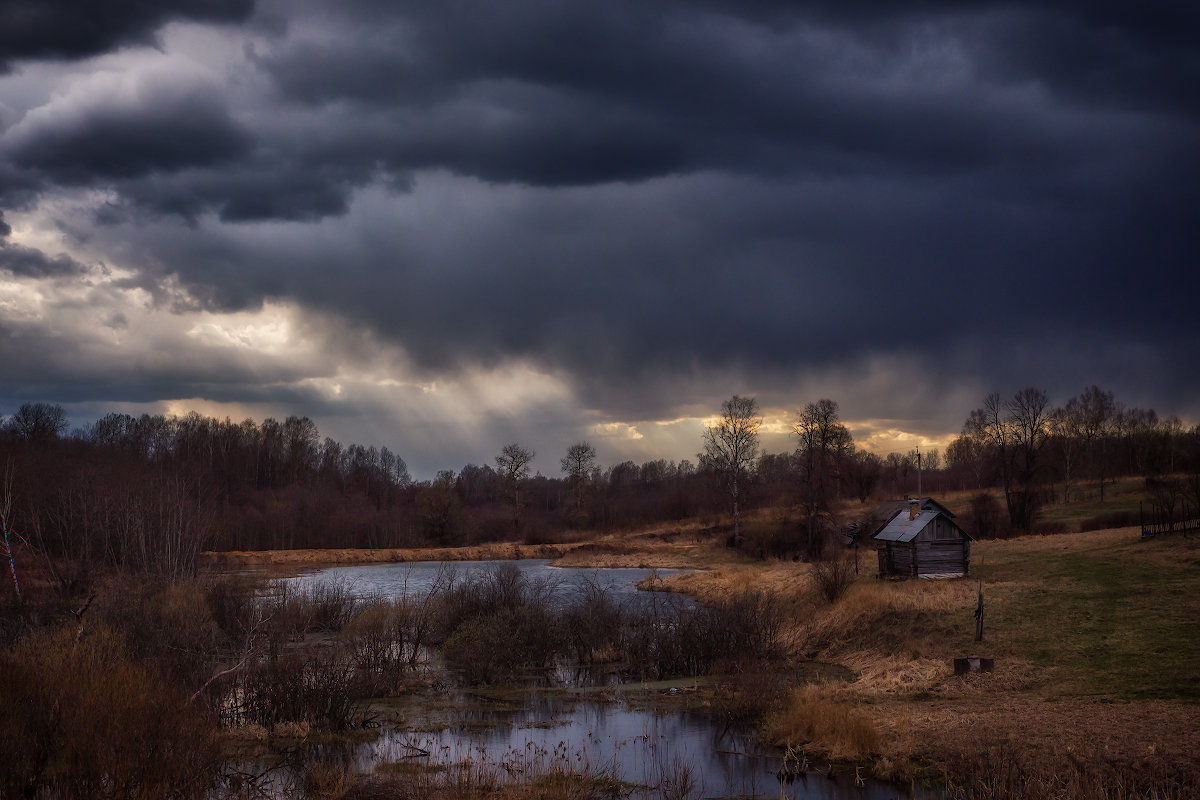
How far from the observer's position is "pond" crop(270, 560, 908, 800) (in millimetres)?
15188

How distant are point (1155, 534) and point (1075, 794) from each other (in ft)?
98.1

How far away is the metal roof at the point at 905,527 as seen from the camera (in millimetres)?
36312

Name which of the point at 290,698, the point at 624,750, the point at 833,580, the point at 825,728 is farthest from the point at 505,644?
the point at 833,580

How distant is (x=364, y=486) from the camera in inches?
5497

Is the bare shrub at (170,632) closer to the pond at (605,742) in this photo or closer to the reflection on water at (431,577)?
the pond at (605,742)

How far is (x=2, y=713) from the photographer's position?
10.2 meters

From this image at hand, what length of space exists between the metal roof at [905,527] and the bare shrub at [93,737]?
31754 mm

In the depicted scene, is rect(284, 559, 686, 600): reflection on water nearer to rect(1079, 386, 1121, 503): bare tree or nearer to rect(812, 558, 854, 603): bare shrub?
rect(812, 558, 854, 603): bare shrub

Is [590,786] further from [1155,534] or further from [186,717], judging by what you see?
[1155,534]

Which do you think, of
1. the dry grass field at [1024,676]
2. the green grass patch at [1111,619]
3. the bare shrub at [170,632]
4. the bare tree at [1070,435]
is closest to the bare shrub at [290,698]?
the bare shrub at [170,632]

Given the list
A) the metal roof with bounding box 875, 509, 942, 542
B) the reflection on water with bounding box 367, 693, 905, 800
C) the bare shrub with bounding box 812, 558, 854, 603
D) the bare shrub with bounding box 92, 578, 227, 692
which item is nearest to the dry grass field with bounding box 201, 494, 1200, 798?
the bare shrub with bounding box 812, 558, 854, 603

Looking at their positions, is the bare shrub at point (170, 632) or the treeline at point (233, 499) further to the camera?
the treeline at point (233, 499)

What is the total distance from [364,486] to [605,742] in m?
128

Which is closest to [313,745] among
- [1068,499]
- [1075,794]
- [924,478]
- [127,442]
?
[1075,794]
